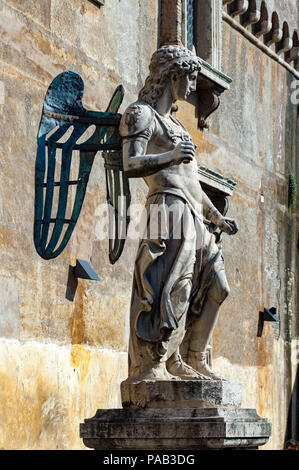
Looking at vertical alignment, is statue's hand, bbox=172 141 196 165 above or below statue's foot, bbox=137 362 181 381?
above

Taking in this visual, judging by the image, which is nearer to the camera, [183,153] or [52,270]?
[183,153]

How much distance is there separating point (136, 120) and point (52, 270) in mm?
2031

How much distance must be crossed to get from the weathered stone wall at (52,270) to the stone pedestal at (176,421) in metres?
1.39

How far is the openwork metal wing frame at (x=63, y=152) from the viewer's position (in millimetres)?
10445

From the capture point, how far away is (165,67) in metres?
9.26

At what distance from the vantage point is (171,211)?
354 inches

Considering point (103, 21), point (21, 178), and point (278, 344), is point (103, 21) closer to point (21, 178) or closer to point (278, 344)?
point (21, 178)

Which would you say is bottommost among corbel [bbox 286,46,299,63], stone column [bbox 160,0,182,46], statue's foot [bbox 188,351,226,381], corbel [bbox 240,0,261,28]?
statue's foot [bbox 188,351,226,381]

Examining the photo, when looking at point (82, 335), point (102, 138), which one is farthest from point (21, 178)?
point (82, 335)

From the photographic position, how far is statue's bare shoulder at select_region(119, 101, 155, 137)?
9.03 metres

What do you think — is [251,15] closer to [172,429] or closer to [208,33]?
[208,33]

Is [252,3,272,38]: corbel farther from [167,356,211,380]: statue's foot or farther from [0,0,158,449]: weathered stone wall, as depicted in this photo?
[167,356,211,380]: statue's foot

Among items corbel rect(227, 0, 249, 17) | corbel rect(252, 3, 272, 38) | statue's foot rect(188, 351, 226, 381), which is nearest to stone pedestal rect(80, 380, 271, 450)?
statue's foot rect(188, 351, 226, 381)

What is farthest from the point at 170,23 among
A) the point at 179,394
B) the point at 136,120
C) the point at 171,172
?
the point at 179,394
